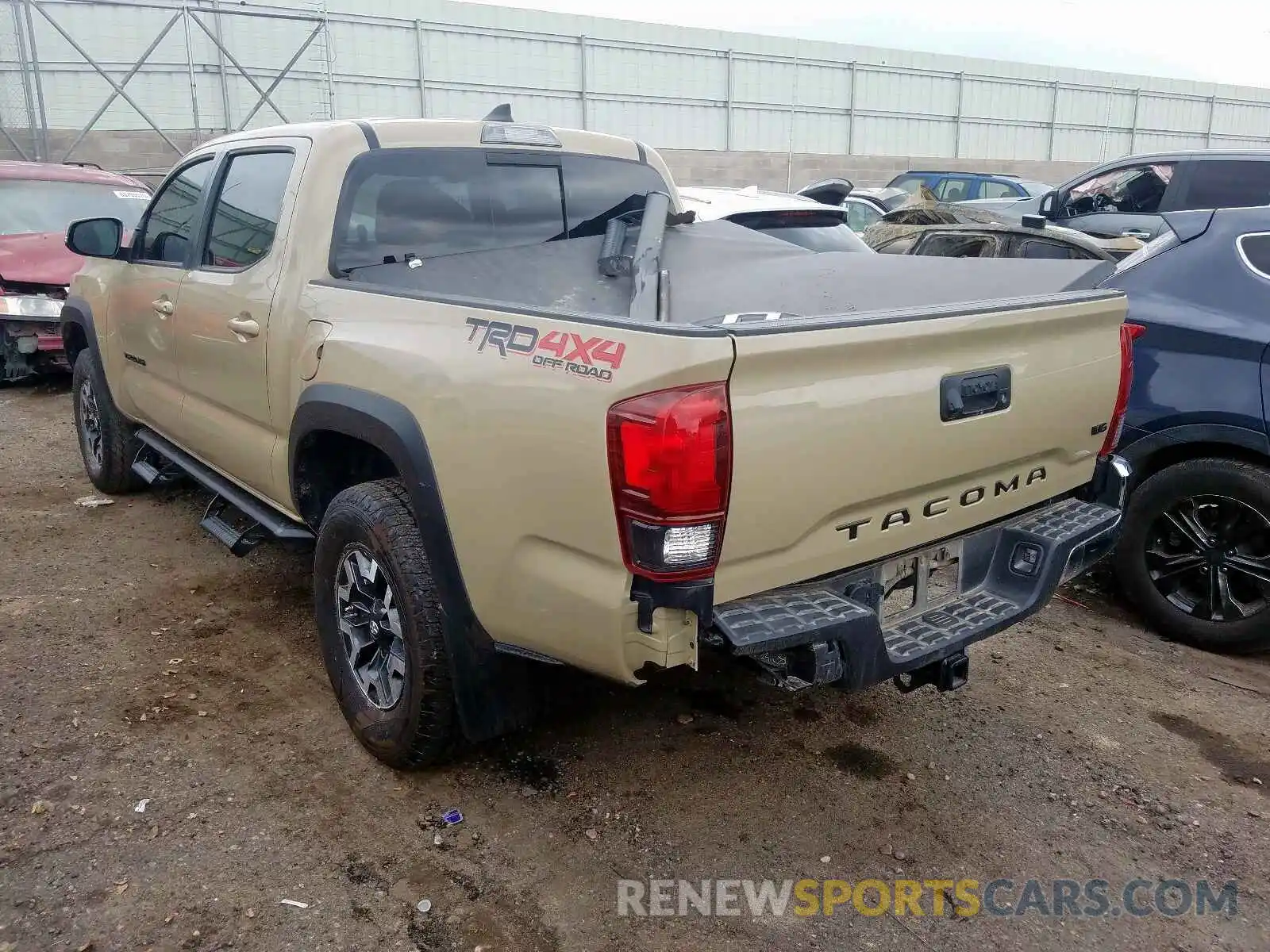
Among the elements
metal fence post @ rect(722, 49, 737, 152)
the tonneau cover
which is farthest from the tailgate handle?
metal fence post @ rect(722, 49, 737, 152)

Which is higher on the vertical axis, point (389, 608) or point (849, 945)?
point (389, 608)

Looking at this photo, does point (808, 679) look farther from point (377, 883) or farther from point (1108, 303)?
point (1108, 303)

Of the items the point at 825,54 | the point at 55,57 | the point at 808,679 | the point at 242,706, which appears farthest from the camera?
the point at 825,54

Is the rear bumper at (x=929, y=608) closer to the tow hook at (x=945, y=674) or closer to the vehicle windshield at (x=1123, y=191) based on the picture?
the tow hook at (x=945, y=674)

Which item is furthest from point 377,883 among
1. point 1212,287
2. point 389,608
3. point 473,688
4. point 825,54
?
point 825,54

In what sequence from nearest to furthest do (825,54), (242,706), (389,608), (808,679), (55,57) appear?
(808,679) < (389,608) < (242,706) < (55,57) < (825,54)

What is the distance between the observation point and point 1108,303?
3061mm

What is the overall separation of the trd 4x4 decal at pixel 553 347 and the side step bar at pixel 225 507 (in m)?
1.48

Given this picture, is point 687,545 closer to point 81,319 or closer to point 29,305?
point 81,319

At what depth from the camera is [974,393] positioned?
8.73 ft

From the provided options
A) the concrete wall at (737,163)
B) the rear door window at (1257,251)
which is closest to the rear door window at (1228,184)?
the rear door window at (1257,251)

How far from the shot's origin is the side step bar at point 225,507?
3.76 m

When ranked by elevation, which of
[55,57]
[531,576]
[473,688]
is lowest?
[473,688]

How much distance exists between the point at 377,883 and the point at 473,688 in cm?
56
